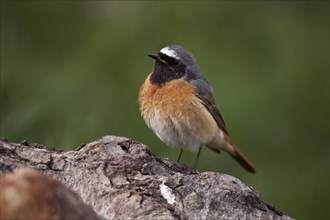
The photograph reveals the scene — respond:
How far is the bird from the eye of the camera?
28.1 feet

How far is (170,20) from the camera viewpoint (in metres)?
10.7

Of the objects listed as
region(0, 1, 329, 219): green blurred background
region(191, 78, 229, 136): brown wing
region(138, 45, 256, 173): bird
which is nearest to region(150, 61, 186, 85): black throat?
region(138, 45, 256, 173): bird

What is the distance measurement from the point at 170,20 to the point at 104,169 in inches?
210

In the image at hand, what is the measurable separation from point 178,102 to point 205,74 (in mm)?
1362

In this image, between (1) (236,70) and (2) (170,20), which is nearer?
(1) (236,70)

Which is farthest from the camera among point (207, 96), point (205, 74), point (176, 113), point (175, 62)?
point (205, 74)

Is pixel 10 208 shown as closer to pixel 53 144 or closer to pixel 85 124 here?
pixel 53 144

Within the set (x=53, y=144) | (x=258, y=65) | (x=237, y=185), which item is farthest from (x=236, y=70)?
(x=237, y=185)

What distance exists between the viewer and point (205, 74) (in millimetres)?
9906

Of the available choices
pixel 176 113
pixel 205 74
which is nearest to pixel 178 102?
pixel 176 113

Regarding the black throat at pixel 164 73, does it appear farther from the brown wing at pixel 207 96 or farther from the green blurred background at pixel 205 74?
the green blurred background at pixel 205 74

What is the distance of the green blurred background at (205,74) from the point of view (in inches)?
379

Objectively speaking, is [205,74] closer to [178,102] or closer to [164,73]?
[164,73]

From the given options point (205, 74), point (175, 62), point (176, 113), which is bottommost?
point (176, 113)
